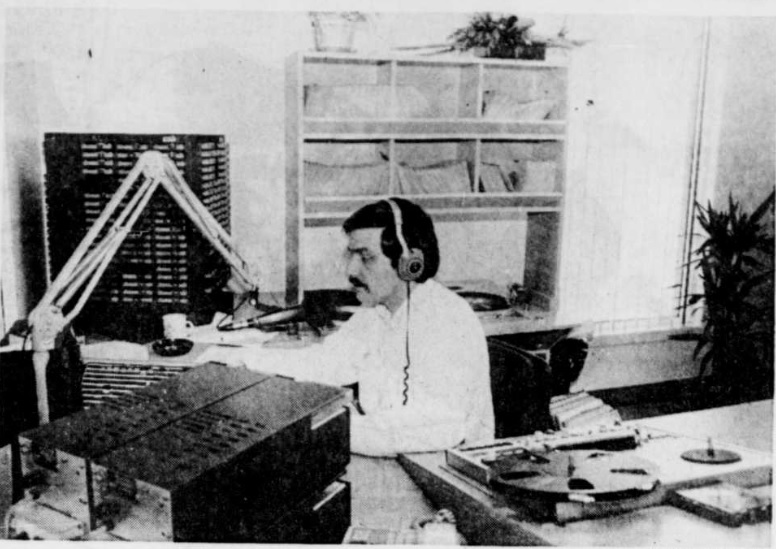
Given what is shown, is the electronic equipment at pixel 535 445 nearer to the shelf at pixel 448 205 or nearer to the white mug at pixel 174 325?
the white mug at pixel 174 325

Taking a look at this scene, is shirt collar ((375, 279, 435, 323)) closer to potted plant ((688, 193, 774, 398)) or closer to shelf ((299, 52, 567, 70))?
shelf ((299, 52, 567, 70))

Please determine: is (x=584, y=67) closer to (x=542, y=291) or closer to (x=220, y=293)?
(x=542, y=291)

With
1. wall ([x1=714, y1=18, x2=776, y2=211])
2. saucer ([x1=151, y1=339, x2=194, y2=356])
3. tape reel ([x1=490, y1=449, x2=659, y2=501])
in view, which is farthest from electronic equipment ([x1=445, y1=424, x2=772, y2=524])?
wall ([x1=714, y1=18, x2=776, y2=211])

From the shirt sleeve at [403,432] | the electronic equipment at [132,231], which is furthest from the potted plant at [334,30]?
the shirt sleeve at [403,432]

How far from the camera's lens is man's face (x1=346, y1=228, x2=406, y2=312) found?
1741mm

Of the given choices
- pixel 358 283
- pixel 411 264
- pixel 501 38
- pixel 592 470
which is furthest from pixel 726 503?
pixel 501 38

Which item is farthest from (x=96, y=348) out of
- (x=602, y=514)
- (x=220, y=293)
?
(x=602, y=514)

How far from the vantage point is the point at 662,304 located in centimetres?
354

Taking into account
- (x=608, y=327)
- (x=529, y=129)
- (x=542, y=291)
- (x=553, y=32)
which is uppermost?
(x=553, y=32)

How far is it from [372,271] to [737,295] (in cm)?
211

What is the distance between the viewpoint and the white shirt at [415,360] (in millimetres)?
1617

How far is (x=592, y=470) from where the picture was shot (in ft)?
3.50

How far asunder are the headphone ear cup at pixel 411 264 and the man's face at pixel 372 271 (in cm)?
5

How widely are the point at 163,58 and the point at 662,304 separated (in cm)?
260
